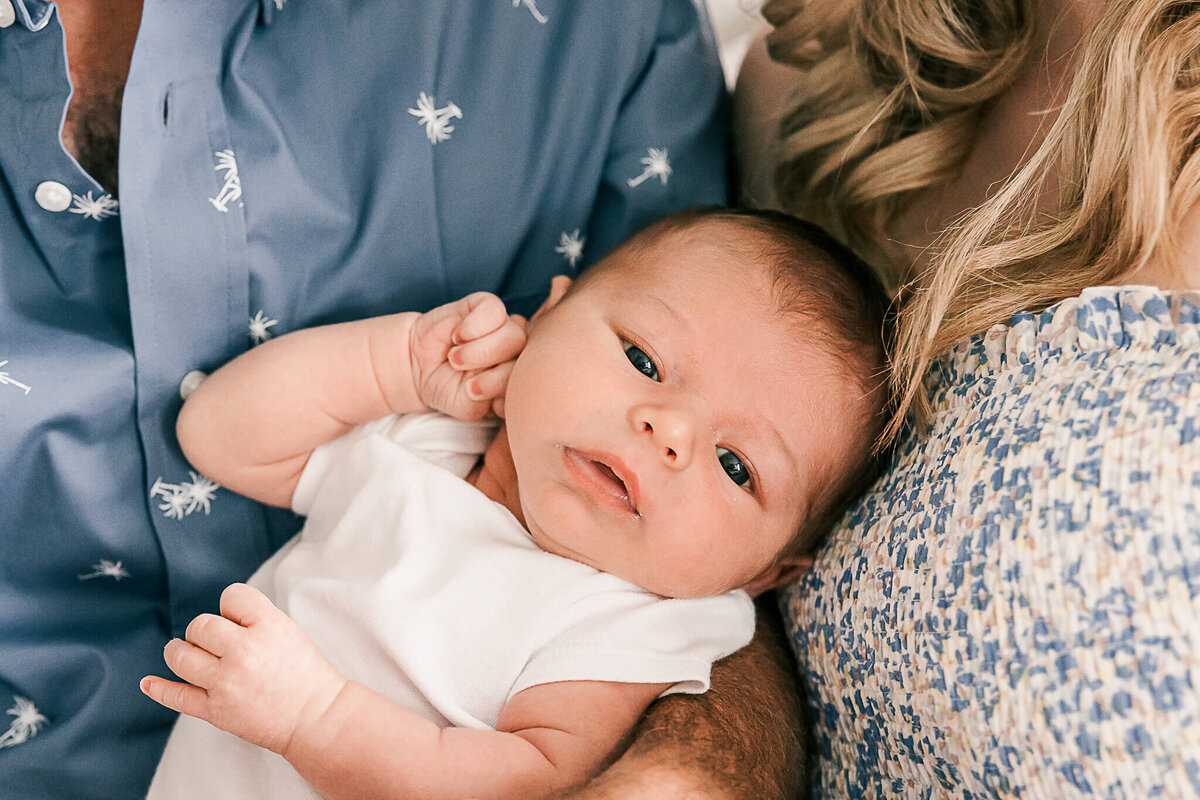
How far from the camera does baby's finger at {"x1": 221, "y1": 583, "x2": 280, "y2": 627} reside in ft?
2.83

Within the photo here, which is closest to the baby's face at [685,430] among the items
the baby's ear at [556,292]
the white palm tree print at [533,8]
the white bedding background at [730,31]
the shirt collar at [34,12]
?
the baby's ear at [556,292]

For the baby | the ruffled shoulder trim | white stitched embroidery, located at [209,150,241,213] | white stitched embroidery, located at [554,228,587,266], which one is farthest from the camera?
white stitched embroidery, located at [554,228,587,266]

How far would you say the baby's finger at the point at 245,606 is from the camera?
86 centimetres

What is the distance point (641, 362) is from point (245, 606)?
1.62 ft

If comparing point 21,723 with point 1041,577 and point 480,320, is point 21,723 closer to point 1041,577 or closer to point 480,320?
point 480,320

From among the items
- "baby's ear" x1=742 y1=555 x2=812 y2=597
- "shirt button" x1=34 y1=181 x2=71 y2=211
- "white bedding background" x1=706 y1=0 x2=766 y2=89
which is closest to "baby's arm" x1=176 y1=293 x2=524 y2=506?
"shirt button" x1=34 y1=181 x2=71 y2=211

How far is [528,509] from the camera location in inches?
40.6

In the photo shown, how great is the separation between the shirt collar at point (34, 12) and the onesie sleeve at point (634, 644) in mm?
877

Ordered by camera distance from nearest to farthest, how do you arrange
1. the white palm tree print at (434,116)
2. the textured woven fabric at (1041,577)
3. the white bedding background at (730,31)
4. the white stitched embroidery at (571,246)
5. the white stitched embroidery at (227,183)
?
1. the textured woven fabric at (1041,577)
2. the white stitched embroidery at (227,183)
3. the white palm tree print at (434,116)
4. the white stitched embroidery at (571,246)
5. the white bedding background at (730,31)

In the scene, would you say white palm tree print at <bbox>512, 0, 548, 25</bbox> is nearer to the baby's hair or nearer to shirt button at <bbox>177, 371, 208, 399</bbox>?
the baby's hair

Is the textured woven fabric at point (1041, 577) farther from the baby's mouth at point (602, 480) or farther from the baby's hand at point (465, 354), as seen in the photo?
the baby's hand at point (465, 354)

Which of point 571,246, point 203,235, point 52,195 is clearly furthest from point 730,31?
point 52,195

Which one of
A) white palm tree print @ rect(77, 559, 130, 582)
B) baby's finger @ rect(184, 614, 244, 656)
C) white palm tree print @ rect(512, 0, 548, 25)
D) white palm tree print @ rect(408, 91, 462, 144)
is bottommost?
white palm tree print @ rect(77, 559, 130, 582)

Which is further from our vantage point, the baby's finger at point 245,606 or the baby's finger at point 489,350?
the baby's finger at point 489,350
